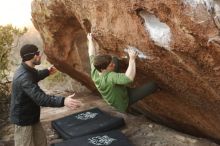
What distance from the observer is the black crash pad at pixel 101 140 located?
6234mm

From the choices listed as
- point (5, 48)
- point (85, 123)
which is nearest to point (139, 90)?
point (85, 123)

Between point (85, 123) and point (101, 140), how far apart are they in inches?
37.3

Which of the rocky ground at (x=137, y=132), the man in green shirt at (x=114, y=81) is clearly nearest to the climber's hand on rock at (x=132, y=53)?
the man in green shirt at (x=114, y=81)

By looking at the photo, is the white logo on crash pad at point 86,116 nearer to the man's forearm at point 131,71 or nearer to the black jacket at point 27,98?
the black jacket at point 27,98

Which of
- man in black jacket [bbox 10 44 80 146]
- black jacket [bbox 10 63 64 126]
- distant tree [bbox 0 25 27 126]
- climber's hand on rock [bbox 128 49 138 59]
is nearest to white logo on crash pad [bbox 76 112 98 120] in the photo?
man in black jacket [bbox 10 44 80 146]

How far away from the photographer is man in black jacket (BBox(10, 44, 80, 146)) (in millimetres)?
5316

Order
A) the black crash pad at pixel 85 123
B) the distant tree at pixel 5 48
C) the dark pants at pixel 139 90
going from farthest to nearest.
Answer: the distant tree at pixel 5 48 < the black crash pad at pixel 85 123 < the dark pants at pixel 139 90

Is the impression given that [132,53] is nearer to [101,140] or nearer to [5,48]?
[101,140]

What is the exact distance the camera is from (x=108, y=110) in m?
8.20

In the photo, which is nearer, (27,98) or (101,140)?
(27,98)

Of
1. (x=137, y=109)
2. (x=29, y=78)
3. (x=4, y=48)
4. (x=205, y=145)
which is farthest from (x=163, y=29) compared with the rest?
(x=4, y=48)

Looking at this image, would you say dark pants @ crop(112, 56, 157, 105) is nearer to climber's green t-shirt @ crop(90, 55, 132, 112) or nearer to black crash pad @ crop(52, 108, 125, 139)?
climber's green t-shirt @ crop(90, 55, 132, 112)

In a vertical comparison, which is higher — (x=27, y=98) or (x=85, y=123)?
(x=27, y=98)

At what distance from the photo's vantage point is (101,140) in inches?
251
